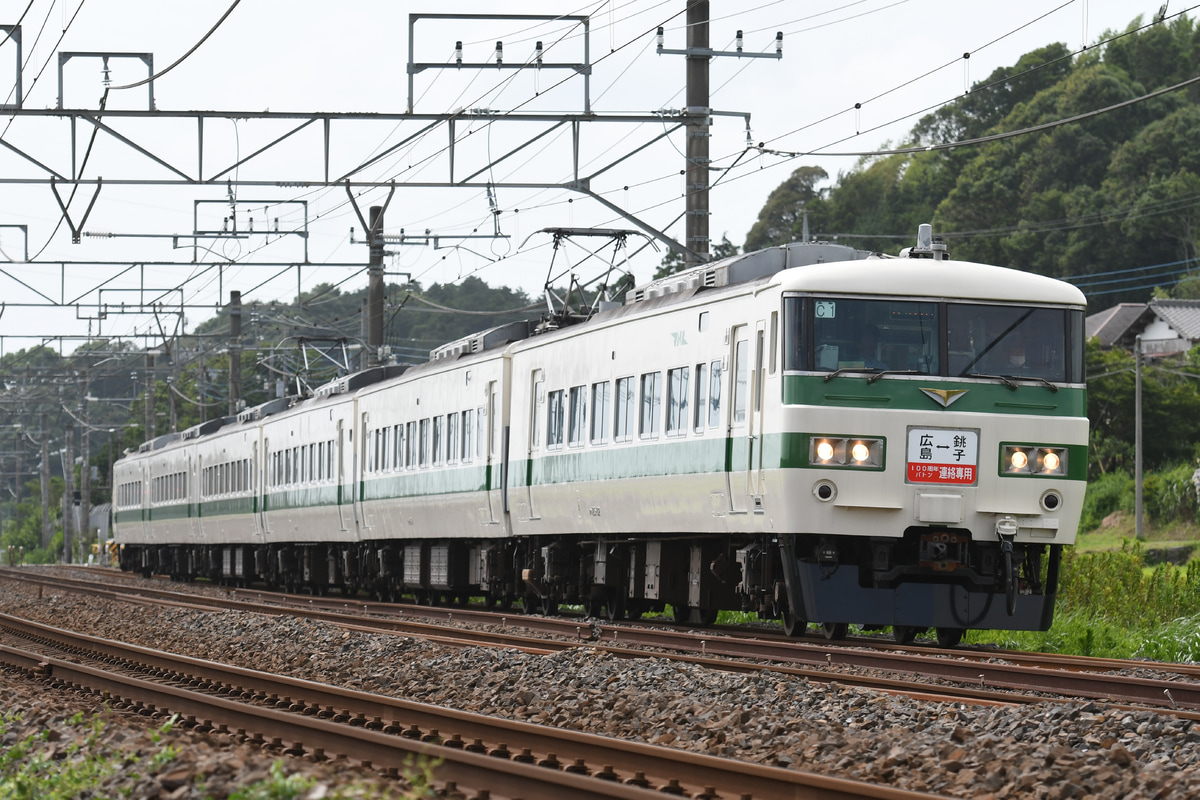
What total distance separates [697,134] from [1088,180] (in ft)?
177

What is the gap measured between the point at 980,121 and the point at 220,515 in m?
54.8

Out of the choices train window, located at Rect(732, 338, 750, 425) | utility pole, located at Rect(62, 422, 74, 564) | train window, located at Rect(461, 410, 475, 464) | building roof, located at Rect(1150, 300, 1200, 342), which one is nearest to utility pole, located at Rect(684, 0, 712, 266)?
train window, located at Rect(461, 410, 475, 464)

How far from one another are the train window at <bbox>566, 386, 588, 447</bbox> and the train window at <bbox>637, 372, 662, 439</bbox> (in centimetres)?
146

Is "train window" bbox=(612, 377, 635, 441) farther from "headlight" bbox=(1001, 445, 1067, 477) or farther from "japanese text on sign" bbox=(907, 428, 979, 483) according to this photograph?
"headlight" bbox=(1001, 445, 1067, 477)

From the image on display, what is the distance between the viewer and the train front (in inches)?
512

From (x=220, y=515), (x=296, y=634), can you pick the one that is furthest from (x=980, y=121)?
(x=296, y=634)

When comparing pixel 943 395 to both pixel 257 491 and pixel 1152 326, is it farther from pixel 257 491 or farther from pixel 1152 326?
pixel 1152 326

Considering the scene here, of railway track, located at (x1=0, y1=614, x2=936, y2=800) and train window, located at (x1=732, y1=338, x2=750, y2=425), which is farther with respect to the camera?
train window, located at (x1=732, y1=338, x2=750, y2=425)

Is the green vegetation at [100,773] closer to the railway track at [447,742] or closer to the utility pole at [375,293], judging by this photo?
the railway track at [447,742]

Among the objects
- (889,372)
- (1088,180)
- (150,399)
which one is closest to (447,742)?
(889,372)

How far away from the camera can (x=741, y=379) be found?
549 inches

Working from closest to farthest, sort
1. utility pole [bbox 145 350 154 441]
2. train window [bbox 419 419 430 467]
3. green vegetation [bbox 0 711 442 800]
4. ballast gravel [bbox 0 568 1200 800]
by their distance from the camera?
green vegetation [bbox 0 711 442 800], ballast gravel [bbox 0 568 1200 800], train window [bbox 419 419 430 467], utility pole [bbox 145 350 154 441]

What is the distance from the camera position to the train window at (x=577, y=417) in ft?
57.4

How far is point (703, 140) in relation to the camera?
19.7 metres
